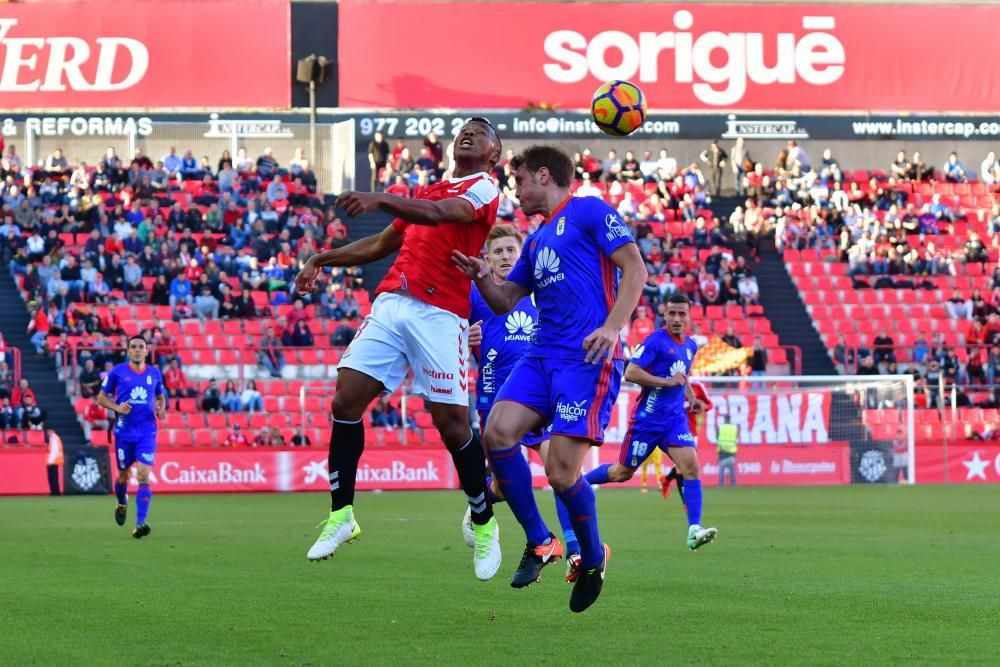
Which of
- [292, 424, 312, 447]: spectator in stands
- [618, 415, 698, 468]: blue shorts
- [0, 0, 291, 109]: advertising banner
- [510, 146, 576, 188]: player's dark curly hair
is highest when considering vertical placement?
[0, 0, 291, 109]: advertising banner

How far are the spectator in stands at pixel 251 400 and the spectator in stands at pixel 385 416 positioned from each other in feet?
7.43

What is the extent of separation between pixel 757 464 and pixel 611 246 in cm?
2452

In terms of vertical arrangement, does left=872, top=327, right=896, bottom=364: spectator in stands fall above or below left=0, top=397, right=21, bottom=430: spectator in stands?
above

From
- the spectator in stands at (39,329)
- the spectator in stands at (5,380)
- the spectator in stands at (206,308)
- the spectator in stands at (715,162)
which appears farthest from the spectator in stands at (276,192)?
the spectator in stands at (715,162)

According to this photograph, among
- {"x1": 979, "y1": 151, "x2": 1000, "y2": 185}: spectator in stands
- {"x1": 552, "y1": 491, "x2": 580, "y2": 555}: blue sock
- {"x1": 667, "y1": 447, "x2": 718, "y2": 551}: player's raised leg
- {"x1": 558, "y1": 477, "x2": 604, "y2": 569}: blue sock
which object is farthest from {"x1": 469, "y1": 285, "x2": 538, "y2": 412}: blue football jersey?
{"x1": 979, "y1": 151, "x2": 1000, "y2": 185}: spectator in stands

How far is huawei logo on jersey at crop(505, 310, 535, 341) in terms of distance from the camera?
1295 centimetres

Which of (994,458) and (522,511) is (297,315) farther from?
(522,511)

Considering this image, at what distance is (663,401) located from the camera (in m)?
15.6

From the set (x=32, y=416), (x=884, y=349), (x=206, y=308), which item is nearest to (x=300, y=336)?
(x=206, y=308)

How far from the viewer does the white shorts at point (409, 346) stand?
9.45m

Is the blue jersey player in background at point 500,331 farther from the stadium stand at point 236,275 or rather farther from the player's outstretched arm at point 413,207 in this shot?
the stadium stand at point 236,275

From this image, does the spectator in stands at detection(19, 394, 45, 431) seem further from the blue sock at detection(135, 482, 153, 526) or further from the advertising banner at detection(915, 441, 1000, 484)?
the advertising banner at detection(915, 441, 1000, 484)

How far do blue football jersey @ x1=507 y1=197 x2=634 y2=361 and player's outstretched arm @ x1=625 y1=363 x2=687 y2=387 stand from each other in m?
6.67

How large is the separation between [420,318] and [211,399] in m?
22.8
